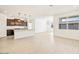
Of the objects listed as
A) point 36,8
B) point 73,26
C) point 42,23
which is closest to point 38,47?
point 36,8

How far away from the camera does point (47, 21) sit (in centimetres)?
1828

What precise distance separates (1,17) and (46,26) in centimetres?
993

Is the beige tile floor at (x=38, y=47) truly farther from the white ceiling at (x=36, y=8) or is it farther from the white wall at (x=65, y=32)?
the white ceiling at (x=36, y=8)

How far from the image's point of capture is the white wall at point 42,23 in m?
15.6

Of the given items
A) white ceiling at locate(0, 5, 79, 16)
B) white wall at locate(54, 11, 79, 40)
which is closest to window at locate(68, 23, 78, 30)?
white wall at locate(54, 11, 79, 40)

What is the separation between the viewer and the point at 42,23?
17156mm

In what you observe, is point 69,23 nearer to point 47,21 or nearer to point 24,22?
point 24,22

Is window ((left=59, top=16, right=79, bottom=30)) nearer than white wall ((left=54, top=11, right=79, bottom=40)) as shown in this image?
No

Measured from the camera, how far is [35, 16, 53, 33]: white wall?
15591 millimetres

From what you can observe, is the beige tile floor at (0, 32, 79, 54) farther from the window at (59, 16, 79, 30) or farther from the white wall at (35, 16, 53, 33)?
the white wall at (35, 16, 53, 33)

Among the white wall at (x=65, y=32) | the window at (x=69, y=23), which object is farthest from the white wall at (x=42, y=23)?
the window at (x=69, y=23)

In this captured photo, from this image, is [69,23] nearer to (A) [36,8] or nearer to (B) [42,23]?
(A) [36,8]
